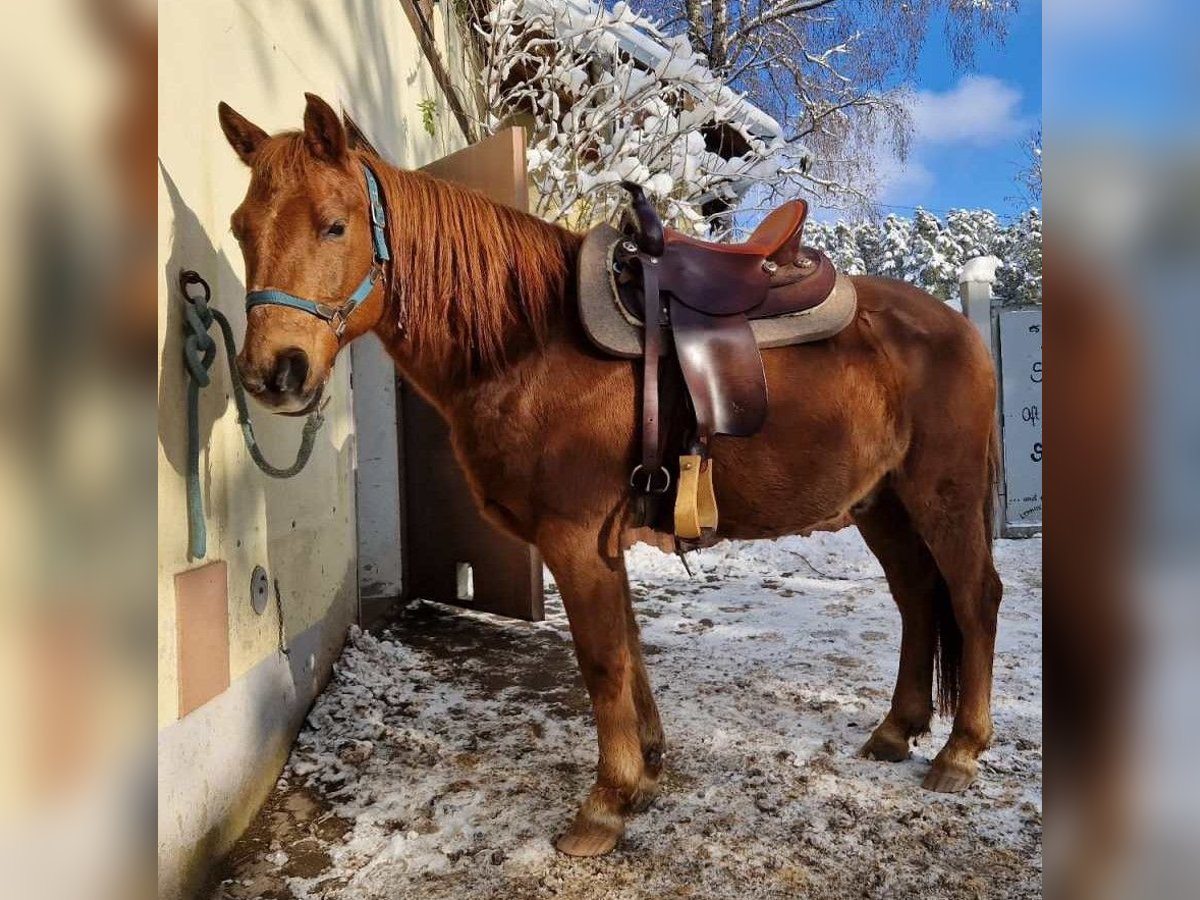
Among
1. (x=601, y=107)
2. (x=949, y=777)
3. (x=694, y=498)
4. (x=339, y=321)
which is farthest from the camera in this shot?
(x=601, y=107)

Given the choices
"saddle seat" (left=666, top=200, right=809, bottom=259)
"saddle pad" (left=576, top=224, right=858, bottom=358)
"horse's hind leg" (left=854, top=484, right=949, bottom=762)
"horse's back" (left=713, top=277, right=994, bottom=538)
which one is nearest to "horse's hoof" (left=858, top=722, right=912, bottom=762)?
"horse's hind leg" (left=854, top=484, right=949, bottom=762)

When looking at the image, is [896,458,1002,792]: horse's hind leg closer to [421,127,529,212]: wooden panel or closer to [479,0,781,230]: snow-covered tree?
[421,127,529,212]: wooden panel

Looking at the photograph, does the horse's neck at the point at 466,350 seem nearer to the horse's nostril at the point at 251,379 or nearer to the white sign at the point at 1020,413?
the horse's nostril at the point at 251,379

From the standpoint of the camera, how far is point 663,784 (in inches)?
84.9

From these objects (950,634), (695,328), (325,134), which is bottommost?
(950,634)

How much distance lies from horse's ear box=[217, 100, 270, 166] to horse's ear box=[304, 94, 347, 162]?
134 mm

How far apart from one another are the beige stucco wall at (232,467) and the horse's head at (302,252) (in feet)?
0.60

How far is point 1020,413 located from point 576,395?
5715 millimetres

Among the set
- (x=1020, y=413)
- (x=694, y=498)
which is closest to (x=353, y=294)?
(x=694, y=498)

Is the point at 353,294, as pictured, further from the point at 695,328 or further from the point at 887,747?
the point at 887,747

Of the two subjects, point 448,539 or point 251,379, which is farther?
point 448,539
